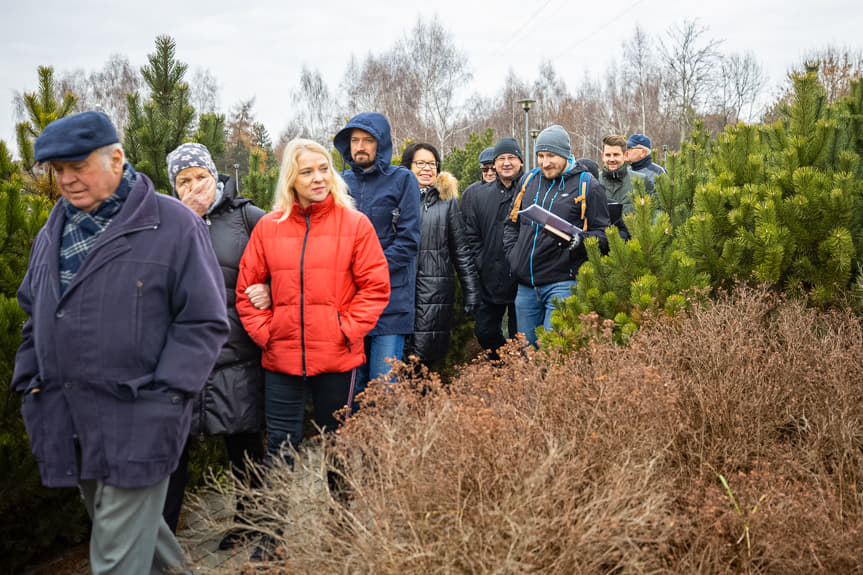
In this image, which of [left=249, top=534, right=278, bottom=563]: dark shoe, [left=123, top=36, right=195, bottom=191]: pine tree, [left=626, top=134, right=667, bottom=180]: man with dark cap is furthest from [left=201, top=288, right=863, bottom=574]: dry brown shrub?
[left=626, top=134, right=667, bottom=180]: man with dark cap

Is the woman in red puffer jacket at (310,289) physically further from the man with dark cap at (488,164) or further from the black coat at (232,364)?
the man with dark cap at (488,164)

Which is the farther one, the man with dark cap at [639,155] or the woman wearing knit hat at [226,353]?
the man with dark cap at [639,155]

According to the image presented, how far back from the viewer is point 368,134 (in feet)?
11.7

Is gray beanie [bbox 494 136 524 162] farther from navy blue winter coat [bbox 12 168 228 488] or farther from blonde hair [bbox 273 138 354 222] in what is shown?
navy blue winter coat [bbox 12 168 228 488]

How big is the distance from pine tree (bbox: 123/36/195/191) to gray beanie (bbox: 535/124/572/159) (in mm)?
2314

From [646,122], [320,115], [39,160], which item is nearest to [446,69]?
[320,115]

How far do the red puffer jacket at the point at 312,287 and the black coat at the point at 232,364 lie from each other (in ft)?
0.29

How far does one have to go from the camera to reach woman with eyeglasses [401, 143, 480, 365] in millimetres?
4238

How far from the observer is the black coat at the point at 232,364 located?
2.75 meters

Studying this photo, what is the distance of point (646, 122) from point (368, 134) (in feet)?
122

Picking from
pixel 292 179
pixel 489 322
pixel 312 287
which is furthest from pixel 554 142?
pixel 312 287

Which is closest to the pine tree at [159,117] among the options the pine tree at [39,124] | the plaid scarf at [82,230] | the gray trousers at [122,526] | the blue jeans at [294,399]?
the pine tree at [39,124]

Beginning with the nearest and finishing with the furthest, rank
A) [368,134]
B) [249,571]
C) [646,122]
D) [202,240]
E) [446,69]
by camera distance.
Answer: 1. [249,571]
2. [202,240]
3. [368,134]
4. [446,69]
5. [646,122]

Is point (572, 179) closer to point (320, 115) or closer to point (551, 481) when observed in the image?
point (551, 481)
